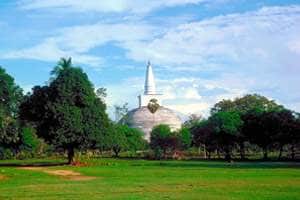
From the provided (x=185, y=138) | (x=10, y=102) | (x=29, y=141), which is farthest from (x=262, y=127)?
(x=10, y=102)

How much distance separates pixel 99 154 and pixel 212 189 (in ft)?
328

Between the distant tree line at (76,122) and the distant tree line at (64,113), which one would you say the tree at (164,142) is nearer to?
the distant tree line at (76,122)

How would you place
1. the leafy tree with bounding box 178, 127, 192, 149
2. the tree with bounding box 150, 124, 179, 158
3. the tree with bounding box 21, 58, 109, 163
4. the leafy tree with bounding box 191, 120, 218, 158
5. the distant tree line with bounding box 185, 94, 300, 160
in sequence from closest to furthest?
1. the tree with bounding box 21, 58, 109, 163
2. the distant tree line with bounding box 185, 94, 300, 160
3. the leafy tree with bounding box 191, 120, 218, 158
4. the tree with bounding box 150, 124, 179, 158
5. the leafy tree with bounding box 178, 127, 192, 149

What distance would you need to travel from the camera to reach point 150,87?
184 meters

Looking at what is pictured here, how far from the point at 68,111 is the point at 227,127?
3191 centimetres

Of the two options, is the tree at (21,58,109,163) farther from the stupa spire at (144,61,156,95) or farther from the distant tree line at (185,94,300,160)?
the stupa spire at (144,61,156,95)

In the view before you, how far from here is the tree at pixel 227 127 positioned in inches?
3606

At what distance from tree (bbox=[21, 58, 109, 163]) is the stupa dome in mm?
96017

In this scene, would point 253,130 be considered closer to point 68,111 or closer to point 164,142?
point 164,142

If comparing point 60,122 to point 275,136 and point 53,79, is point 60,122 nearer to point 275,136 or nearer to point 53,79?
point 53,79

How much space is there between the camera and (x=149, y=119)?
561 ft

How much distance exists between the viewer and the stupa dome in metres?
169

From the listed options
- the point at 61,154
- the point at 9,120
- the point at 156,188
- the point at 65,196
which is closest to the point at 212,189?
the point at 156,188

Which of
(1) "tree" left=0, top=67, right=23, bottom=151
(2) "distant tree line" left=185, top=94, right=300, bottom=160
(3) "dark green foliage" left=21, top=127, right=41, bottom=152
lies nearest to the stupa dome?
(2) "distant tree line" left=185, top=94, right=300, bottom=160
